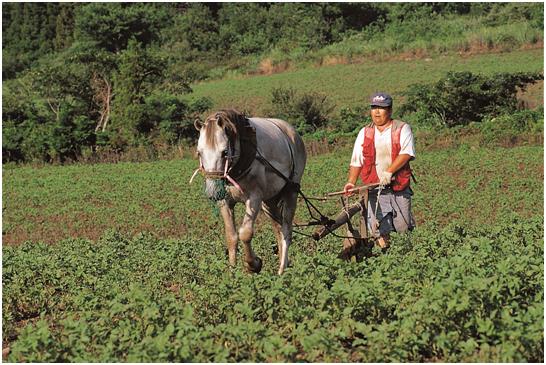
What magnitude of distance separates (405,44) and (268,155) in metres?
35.2

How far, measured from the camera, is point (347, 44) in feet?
147

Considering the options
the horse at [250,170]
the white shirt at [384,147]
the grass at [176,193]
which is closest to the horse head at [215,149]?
the horse at [250,170]

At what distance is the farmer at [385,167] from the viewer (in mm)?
7973

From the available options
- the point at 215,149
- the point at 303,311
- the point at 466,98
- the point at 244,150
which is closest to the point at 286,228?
the point at 244,150

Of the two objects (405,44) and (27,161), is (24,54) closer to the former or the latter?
(405,44)

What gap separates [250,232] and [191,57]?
42030 millimetres

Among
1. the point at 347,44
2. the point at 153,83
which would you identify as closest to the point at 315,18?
the point at 347,44

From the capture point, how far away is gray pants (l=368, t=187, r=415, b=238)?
8234 mm

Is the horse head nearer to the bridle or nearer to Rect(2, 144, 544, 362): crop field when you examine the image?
the bridle

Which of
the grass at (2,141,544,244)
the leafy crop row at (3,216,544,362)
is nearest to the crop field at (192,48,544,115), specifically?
the grass at (2,141,544,244)

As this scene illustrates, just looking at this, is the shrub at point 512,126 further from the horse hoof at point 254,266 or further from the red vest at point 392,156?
the horse hoof at point 254,266

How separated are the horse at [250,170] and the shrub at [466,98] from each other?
1709 cm

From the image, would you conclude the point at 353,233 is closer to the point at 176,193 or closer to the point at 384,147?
the point at 384,147

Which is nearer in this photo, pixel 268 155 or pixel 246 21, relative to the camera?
pixel 268 155
